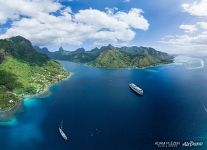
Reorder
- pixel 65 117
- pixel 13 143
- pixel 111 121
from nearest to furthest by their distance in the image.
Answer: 1. pixel 13 143
2. pixel 111 121
3. pixel 65 117

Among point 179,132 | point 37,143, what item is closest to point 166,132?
point 179,132

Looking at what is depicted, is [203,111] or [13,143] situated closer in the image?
[13,143]

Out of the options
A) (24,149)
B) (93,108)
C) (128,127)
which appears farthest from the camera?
(93,108)

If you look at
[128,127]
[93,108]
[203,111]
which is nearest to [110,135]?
[128,127]

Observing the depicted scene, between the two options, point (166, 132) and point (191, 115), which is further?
point (191, 115)

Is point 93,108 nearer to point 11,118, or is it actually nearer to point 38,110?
point 38,110

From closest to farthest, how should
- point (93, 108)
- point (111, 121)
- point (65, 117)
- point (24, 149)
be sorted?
1. point (24, 149)
2. point (111, 121)
3. point (65, 117)
4. point (93, 108)

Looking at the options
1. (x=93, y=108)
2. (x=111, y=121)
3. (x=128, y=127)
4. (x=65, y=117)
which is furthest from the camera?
(x=93, y=108)

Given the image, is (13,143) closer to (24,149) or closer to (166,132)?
(24,149)
